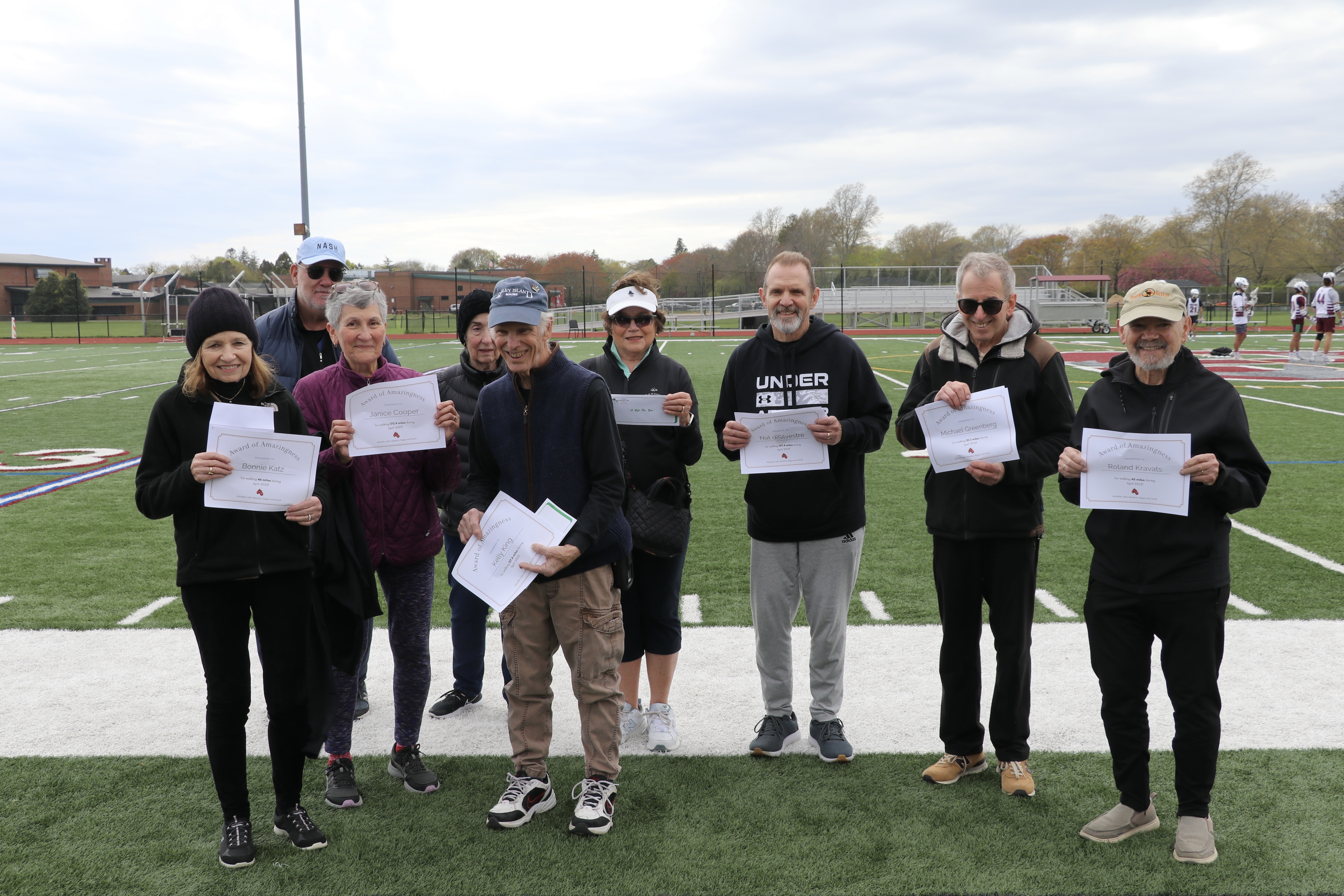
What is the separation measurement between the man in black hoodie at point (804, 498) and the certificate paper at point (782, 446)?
0.13 feet

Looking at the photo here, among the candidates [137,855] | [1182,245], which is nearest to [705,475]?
[137,855]

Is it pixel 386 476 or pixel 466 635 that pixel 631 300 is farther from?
pixel 466 635

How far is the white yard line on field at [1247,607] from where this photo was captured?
5.09 meters

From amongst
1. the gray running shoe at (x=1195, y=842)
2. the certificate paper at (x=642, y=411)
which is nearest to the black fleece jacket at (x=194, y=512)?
the certificate paper at (x=642, y=411)

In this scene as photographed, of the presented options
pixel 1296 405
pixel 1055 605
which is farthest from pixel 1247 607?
pixel 1296 405

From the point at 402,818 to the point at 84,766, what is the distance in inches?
54.9

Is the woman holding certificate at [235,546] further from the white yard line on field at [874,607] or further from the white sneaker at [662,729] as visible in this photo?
the white yard line on field at [874,607]

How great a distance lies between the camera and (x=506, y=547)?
10.2ft

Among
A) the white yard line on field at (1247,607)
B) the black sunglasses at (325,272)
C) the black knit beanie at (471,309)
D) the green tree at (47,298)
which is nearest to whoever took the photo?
the black sunglasses at (325,272)

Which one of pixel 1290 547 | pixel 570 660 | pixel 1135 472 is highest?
pixel 1135 472

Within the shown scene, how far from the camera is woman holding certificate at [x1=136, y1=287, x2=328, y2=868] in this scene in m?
2.84

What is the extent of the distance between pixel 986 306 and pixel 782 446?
927 mm

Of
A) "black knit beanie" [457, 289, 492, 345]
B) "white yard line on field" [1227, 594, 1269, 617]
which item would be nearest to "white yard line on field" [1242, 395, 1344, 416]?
"white yard line on field" [1227, 594, 1269, 617]

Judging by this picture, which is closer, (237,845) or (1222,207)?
(237,845)
